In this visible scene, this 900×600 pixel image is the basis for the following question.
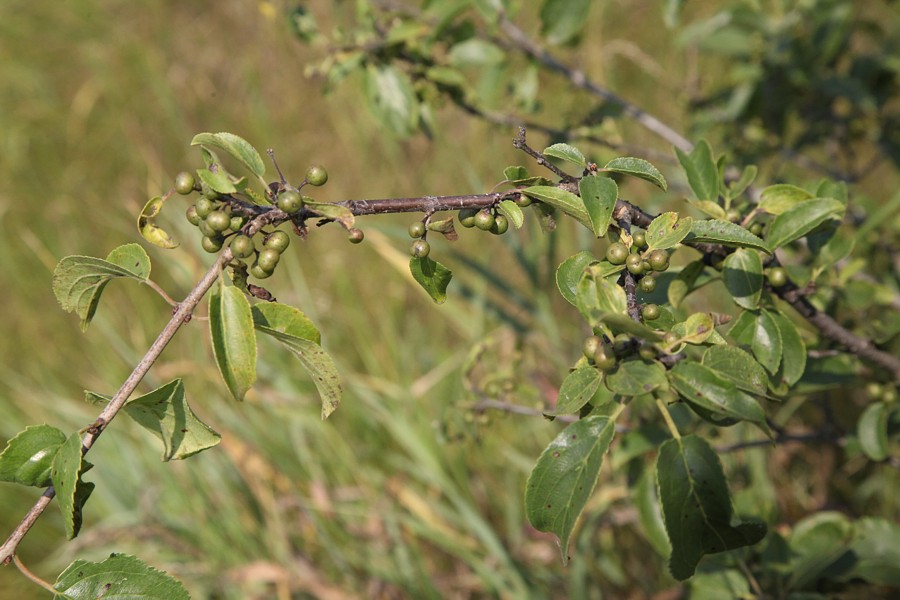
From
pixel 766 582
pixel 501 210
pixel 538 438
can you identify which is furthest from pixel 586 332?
pixel 501 210

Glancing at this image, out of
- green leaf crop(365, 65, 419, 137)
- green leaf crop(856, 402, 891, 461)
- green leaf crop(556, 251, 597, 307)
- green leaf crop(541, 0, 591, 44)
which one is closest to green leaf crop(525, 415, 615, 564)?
green leaf crop(556, 251, 597, 307)

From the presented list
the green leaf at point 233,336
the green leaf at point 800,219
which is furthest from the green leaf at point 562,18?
the green leaf at point 233,336

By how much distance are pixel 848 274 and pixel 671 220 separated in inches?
26.7

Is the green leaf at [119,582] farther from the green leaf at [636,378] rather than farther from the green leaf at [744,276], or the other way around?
the green leaf at [744,276]

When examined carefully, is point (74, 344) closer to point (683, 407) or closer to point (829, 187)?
point (683, 407)

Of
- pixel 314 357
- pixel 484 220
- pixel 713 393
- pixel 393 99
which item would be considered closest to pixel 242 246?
pixel 314 357

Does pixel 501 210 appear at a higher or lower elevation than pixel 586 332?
higher

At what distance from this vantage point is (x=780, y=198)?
3.74ft

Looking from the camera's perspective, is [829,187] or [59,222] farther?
[59,222]

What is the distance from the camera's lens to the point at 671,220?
0.91 meters

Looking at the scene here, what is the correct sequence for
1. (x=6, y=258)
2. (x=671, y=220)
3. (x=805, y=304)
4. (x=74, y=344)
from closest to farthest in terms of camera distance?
(x=671, y=220) → (x=805, y=304) → (x=74, y=344) → (x=6, y=258)

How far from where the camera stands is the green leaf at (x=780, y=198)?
1132mm

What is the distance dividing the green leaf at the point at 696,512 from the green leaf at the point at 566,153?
0.36m

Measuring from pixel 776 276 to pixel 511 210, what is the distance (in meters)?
0.41
